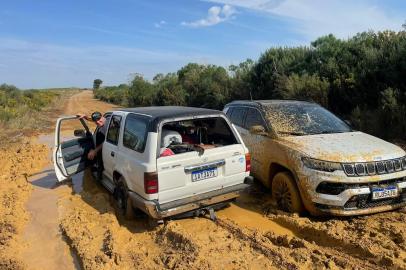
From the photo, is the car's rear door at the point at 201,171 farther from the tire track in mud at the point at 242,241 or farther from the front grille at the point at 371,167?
the front grille at the point at 371,167

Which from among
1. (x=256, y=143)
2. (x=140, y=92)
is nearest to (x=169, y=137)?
(x=256, y=143)

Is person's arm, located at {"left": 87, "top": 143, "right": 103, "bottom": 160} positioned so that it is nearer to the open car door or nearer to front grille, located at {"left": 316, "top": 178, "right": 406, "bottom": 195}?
the open car door

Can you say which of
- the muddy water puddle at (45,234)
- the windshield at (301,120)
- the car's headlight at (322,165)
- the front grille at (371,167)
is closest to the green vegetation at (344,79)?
the windshield at (301,120)

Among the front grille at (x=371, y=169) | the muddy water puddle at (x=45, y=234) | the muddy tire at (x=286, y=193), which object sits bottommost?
the muddy water puddle at (x=45, y=234)

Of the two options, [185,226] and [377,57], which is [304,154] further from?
[377,57]

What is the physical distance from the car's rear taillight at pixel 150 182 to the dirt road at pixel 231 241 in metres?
0.67

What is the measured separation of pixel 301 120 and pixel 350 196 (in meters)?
2.05

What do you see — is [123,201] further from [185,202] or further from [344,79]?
[344,79]

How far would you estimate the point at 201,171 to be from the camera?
6.04 m

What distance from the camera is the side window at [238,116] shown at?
8414 millimetres

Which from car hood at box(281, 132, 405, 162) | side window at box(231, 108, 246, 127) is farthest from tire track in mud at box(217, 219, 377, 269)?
side window at box(231, 108, 246, 127)

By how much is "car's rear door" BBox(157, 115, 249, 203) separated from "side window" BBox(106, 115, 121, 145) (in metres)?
1.76

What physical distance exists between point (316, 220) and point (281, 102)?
270cm

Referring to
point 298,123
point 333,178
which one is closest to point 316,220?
point 333,178
